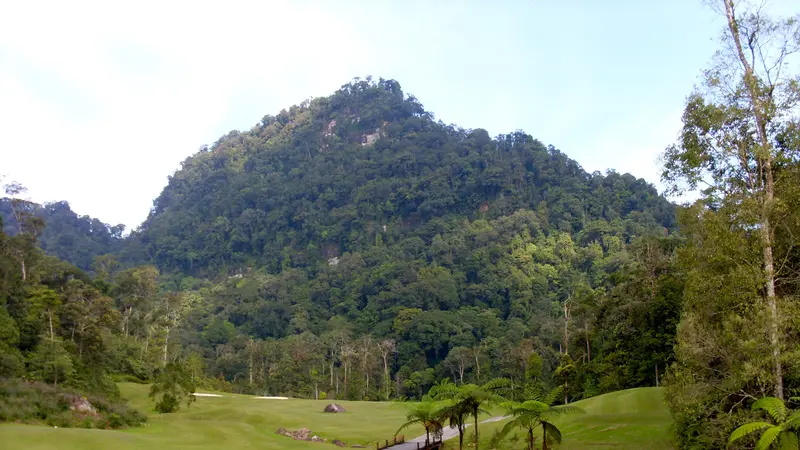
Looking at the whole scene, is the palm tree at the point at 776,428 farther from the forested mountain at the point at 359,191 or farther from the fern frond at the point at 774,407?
the forested mountain at the point at 359,191

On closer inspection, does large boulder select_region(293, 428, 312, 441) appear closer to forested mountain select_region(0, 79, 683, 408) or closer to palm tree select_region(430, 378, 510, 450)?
palm tree select_region(430, 378, 510, 450)

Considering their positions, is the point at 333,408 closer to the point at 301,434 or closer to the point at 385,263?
the point at 301,434

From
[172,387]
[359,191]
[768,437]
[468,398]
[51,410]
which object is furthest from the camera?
[359,191]

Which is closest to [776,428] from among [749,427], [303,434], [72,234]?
[749,427]

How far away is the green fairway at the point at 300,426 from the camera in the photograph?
66.4ft

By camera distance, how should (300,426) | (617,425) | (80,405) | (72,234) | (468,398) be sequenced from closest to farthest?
(468,398) < (617,425) < (80,405) < (300,426) < (72,234)

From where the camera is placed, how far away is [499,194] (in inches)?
5389

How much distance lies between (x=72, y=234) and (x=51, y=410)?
154870 mm

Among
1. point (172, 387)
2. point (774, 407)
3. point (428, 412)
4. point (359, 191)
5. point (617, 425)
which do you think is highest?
point (359, 191)

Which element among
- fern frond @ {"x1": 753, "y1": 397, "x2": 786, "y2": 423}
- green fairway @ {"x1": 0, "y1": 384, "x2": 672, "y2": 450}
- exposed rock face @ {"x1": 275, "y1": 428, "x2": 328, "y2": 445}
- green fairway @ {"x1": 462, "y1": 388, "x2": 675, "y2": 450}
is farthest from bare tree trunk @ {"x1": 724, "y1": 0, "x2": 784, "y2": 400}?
exposed rock face @ {"x1": 275, "y1": 428, "x2": 328, "y2": 445}

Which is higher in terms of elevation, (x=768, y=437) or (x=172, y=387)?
(x=768, y=437)

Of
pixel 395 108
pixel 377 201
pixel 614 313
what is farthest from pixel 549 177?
pixel 614 313

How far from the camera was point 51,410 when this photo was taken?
2528 cm

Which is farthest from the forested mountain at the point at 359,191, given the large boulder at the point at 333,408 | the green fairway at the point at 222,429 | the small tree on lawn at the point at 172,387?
the small tree on lawn at the point at 172,387
